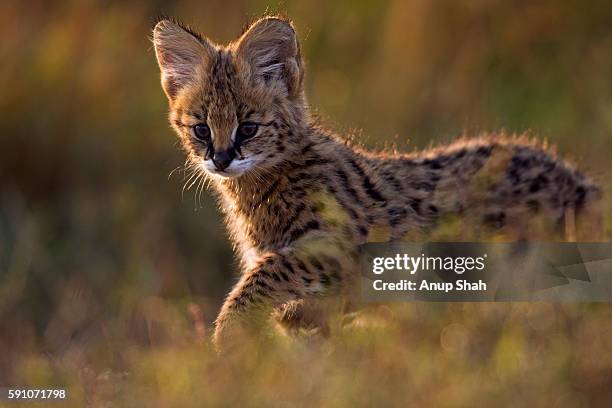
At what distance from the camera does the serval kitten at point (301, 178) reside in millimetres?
5242

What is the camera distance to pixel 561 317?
444cm

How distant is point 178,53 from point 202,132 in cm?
53

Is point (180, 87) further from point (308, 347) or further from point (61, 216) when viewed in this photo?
point (61, 216)

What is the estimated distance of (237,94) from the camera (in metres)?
5.54

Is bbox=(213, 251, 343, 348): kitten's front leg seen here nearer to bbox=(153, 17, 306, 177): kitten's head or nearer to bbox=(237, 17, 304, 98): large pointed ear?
bbox=(153, 17, 306, 177): kitten's head

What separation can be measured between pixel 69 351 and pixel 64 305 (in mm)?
601

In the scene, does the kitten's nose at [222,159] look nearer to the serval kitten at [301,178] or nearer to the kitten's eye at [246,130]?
the serval kitten at [301,178]

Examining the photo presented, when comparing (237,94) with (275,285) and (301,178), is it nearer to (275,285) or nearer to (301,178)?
(301,178)

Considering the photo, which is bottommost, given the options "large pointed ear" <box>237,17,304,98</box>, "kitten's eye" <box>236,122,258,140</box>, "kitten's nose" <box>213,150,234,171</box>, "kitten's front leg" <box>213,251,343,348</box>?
"kitten's front leg" <box>213,251,343,348</box>

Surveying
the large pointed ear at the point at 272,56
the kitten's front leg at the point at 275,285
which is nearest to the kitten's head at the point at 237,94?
the large pointed ear at the point at 272,56

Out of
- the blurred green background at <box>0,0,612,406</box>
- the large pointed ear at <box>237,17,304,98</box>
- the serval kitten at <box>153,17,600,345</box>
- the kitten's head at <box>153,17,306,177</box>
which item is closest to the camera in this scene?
the blurred green background at <box>0,0,612,406</box>

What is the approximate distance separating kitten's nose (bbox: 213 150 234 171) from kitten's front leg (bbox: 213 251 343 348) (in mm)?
463

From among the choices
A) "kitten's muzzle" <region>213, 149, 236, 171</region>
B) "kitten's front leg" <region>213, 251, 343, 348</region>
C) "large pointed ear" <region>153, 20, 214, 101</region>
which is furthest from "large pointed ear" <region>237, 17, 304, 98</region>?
"kitten's front leg" <region>213, 251, 343, 348</region>

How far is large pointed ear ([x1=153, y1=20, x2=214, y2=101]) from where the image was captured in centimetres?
572
